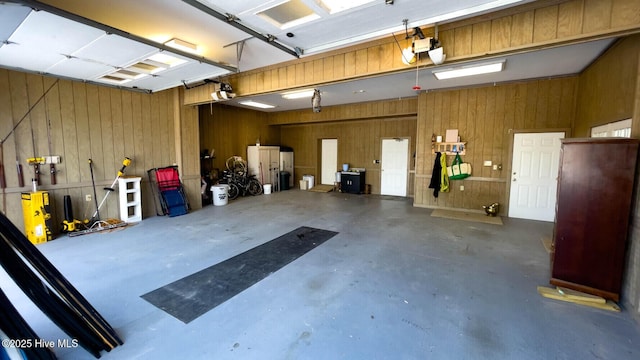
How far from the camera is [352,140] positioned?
912cm

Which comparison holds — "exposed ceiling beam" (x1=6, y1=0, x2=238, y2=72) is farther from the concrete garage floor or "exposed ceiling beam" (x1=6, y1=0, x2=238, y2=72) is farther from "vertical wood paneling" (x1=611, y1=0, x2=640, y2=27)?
"vertical wood paneling" (x1=611, y1=0, x2=640, y2=27)

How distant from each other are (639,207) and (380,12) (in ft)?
9.52

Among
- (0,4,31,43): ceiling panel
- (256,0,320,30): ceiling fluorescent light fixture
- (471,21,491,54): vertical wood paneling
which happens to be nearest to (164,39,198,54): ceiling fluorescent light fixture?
(0,4,31,43): ceiling panel

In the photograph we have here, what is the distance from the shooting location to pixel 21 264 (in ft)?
5.59

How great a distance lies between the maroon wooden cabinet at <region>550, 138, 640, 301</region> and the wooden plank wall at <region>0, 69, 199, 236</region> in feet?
22.0

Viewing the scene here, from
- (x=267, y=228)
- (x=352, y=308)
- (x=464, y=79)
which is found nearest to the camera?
(x=352, y=308)

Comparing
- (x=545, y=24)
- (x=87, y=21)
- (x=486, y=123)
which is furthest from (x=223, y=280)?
(x=486, y=123)

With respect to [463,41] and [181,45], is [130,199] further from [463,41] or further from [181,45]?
[463,41]

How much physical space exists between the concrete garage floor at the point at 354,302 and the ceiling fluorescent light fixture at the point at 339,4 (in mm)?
2686

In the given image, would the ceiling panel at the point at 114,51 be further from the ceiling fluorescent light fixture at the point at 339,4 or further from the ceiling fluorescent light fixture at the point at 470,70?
the ceiling fluorescent light fixture at the point at 470,70

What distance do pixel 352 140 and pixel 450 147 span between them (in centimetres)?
364

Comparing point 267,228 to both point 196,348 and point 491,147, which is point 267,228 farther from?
point 491,147

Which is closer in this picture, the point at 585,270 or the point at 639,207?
the point at 639,207

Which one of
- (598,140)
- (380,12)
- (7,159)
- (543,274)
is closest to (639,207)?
(598,140)
